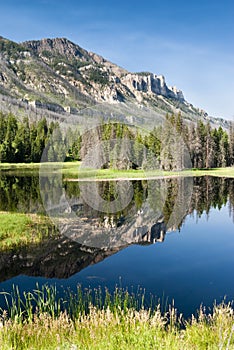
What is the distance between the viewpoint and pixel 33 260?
1836cm

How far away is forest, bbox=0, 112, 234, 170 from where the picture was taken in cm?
7699

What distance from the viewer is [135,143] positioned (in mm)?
70625

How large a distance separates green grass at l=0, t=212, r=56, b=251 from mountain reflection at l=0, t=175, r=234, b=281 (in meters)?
0.77

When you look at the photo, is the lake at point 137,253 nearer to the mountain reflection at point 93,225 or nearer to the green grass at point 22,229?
the mountain reflection at point 93,225

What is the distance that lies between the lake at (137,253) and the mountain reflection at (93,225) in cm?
5

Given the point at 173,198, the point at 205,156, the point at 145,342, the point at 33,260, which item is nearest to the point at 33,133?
the point at 205,156

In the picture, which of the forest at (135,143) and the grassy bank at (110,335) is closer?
the grassy bank at (110,335)

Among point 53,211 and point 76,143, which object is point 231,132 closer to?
point 76,143

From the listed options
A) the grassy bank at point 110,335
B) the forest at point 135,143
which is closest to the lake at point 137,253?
the grassy bank at point 110,335

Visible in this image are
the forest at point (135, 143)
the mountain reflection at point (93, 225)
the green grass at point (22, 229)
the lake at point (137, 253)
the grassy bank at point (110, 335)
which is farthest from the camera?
the forest at point (135, 143)

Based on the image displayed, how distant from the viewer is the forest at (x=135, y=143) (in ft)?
253

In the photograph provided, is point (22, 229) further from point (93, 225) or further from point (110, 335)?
point (110, 335)

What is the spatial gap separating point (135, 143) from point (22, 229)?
4879 cm

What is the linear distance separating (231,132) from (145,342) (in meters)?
115
